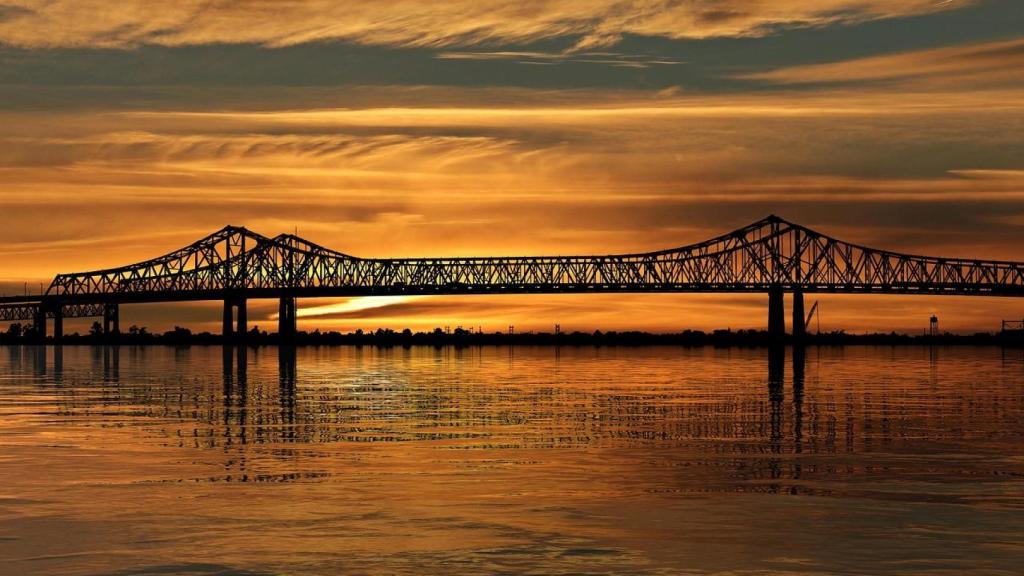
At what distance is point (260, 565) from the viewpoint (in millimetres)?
16438

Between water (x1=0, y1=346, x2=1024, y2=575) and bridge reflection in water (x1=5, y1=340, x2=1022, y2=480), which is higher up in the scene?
water (x1=0, y1=346, x2=1024, y2=575)

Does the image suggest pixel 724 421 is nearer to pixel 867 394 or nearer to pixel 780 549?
pixel 867 394

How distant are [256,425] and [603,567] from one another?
2165 centimetres

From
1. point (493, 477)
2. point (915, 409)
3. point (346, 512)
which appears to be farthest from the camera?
point (915, 409)

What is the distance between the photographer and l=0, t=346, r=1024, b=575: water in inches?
669

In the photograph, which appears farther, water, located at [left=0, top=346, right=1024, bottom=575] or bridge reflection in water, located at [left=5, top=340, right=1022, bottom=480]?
bridge reflection in water, located at [left=5, top=340, right=1022, bottom=480]

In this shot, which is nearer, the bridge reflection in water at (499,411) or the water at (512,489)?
the water at (512,489)

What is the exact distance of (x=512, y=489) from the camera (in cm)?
2266

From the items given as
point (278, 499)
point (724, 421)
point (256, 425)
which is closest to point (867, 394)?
point (724, 421)

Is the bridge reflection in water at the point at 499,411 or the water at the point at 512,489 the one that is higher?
the water at the point at 512,489

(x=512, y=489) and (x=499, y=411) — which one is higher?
(x=512, y=489)

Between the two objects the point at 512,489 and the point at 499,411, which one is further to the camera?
the point at 499,411

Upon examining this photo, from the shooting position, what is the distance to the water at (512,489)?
55.7ft

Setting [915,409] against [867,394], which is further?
[867,394]
